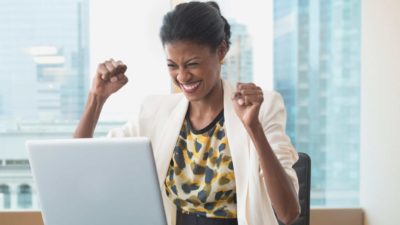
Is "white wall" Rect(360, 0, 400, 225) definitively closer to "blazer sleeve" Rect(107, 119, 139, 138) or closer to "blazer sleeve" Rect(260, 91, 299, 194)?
"blazer sleeve" Rect(260, 91, 299, 194)

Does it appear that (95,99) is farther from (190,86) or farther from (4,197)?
(4,197)

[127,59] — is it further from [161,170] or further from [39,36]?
[161,170]

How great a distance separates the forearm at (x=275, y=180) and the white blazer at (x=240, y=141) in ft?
0.13

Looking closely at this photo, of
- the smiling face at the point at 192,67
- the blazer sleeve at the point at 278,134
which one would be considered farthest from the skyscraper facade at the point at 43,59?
the blazer sleeve at the point at 278,134

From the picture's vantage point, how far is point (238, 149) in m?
1.58

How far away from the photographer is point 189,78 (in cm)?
160

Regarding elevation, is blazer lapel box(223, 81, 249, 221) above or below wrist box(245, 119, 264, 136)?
below

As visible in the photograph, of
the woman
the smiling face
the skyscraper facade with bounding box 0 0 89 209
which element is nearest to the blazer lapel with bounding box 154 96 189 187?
the woman

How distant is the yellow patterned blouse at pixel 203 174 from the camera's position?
1.57 metres

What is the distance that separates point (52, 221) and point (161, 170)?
0.46 meters

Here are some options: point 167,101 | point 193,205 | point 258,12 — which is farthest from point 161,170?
point 258,12

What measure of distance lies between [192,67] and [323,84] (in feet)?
5.36

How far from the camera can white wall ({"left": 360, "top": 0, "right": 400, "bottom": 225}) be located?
8.98ft

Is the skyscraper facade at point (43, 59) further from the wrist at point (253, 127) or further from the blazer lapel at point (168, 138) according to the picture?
the wrist at point (253, 127)
